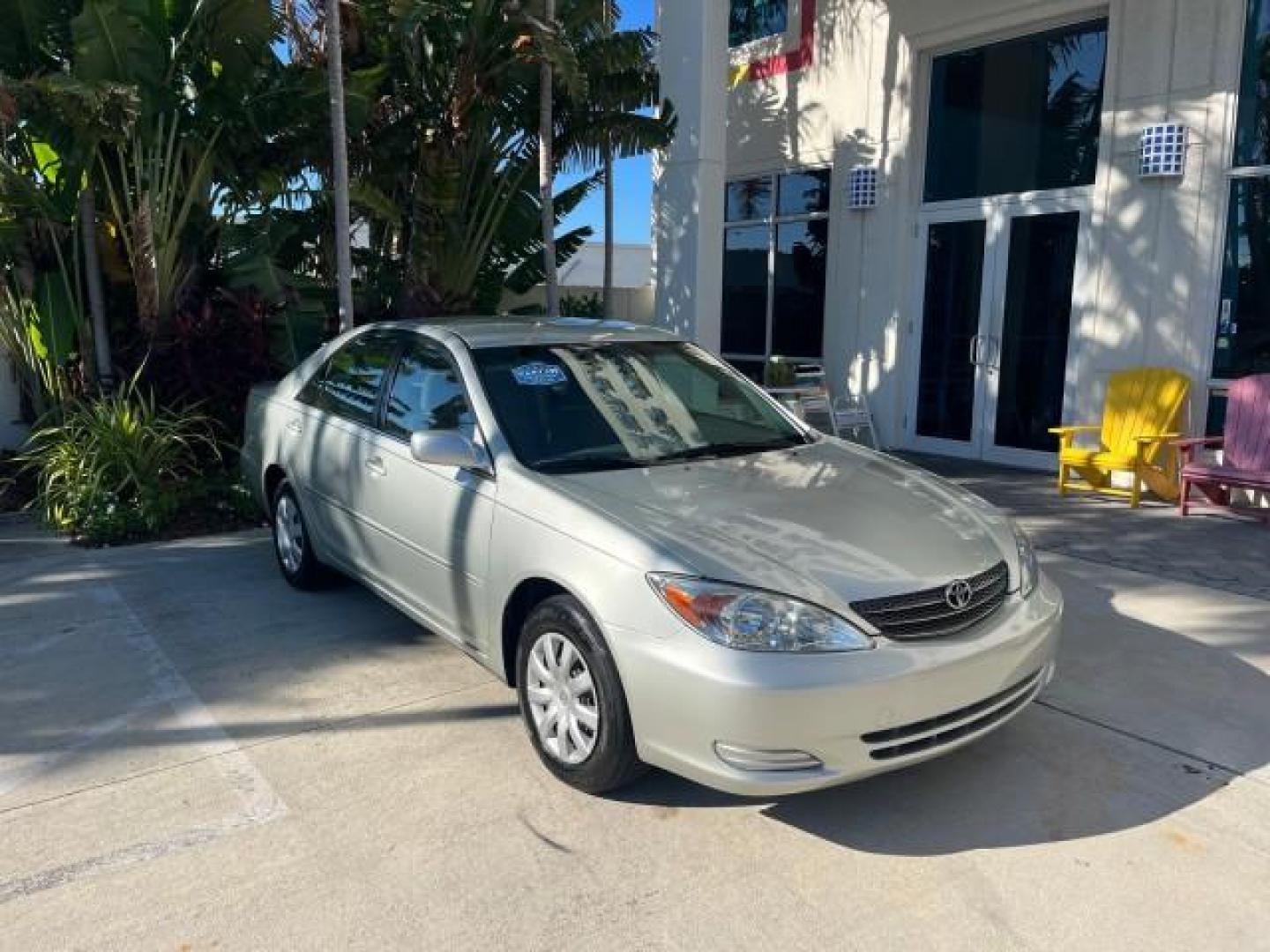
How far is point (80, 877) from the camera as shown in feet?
9.57

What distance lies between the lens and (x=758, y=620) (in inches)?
116

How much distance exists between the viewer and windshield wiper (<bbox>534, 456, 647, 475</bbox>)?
377 centimetres

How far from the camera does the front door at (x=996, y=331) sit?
30.1 ft

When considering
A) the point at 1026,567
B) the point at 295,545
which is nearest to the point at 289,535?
the point at 295,545

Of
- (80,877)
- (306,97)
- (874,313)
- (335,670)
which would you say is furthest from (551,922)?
(874,313)

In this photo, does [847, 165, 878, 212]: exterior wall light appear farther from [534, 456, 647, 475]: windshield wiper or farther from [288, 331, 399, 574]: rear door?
[534, 456, 647, 475]: windshield wiper

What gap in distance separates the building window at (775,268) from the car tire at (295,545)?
24.0 feet

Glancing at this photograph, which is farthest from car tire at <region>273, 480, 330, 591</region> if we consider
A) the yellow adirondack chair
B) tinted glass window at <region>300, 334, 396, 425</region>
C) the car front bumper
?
the yellow adirondack chair

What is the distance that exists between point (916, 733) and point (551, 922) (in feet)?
4.04

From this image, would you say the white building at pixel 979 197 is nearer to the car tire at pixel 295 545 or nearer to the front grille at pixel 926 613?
the car tire at pixel 295 545

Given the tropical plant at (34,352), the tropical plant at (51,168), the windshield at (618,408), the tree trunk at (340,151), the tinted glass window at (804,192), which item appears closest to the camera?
the windshield at (618,408)

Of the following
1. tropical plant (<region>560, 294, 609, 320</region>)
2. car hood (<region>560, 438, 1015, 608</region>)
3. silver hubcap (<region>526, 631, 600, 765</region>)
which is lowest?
silver hubcap (<region>526, 631, 600, 765</region>)

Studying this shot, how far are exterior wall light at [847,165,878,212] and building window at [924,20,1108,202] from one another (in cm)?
54

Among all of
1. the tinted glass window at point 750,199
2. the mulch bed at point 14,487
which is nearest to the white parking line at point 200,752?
the mulch bed at point 14,487
